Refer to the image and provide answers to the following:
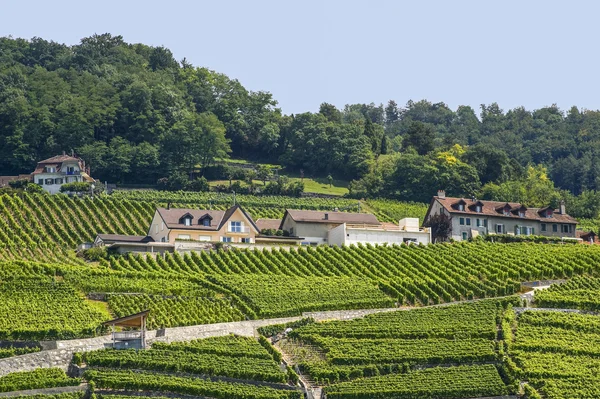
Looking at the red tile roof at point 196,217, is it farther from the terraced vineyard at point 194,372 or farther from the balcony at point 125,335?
the terraced vineyard at point 194,372

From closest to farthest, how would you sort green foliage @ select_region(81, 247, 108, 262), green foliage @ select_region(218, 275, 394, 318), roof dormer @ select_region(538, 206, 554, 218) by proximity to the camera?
1. green foliage @ select_region(218, 275, 394, 318)
2. green foliage @ select_region(81, 247, 108, 262)
3. roof dormer @ select_region(538, 206, 554, 218)

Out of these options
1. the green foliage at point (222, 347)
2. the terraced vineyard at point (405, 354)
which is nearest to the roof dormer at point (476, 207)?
the terraced vineyard at point (405, 354)

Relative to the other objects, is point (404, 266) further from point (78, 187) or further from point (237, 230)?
point (78, 187)

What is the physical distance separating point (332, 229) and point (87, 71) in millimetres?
52896

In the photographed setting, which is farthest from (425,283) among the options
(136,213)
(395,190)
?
(395,190)

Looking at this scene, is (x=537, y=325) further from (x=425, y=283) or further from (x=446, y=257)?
(x=446, y=257)

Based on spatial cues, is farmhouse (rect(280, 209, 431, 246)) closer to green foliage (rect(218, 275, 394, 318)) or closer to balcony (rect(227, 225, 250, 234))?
balcony (rect(227, 225, 250, 234))

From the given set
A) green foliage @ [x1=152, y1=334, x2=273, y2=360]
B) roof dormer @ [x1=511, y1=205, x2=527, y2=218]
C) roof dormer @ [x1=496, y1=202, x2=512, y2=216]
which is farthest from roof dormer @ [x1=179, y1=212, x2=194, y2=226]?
roof dormer @ [x1=511, y1=205, x2=527, y2=218]

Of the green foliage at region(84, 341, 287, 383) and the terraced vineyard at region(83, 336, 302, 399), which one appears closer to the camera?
the terraced vineyard at region(83, 336, 302, 399)

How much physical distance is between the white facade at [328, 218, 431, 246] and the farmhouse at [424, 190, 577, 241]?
14.4 ft

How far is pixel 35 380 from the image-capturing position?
5909 cm

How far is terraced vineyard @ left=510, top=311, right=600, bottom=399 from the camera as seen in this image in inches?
2493

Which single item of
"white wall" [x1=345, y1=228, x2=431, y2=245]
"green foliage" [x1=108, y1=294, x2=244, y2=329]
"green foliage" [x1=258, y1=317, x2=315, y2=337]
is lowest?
"green foliage" [x1=258, y1=317, x2=315, y2=337]

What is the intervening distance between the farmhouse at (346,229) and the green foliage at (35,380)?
36.1m
